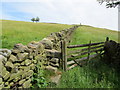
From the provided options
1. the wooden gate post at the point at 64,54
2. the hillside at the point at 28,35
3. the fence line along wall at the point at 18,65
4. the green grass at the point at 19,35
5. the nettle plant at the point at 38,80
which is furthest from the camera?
the hillside at the point at 28,35

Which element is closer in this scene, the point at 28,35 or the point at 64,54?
the point at 64,54

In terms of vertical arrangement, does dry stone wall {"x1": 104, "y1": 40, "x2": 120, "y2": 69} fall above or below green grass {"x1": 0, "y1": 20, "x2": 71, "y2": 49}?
below

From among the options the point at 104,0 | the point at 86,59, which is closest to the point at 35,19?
the point at 104,0

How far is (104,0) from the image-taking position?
517 inches

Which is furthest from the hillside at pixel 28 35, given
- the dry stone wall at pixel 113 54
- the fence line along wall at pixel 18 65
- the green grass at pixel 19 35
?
the dry stone wall at pixel 113 54

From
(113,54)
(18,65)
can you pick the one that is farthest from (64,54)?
(113,54)

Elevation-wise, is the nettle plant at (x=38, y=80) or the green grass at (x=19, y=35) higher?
the green grass at (x=19, y=35)

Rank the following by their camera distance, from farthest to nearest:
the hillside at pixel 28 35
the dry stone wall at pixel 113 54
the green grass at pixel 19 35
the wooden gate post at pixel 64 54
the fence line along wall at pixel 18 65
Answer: the hillside at pixel 28 35 → the green grass at pixel 19 35 → the dry stone wall at pixel 113 54 → the wooden gate post at pixel 64 54 → the fence line along wall at pixel 18 65

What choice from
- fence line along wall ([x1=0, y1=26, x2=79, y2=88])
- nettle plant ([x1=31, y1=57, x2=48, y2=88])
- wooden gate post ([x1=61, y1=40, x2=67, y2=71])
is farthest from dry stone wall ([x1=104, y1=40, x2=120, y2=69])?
fence line along wall ([x1=0, y1=26, x2=79, y2=88])

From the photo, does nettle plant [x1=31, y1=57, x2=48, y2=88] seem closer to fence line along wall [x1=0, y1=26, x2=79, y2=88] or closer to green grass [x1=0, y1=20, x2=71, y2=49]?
fence line along wall [x1=0, y1=26, x2=79, y2=88]

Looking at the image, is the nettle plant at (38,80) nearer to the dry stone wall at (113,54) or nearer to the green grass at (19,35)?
the dry stone wall at (113,54)

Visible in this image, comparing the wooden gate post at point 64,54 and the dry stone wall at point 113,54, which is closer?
the wooden gate post at point 64,54

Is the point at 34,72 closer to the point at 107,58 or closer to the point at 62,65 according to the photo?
the point at 62,65

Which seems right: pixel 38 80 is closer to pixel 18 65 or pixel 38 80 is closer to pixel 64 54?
pixel 18 65
